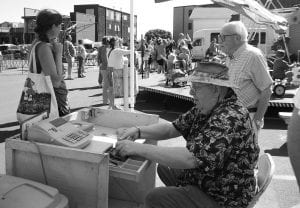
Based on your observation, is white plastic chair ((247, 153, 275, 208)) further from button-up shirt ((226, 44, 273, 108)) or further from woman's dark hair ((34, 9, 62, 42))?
woman's dark hair ((34, 9, 62, 42))

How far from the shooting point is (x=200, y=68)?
7.26 feet

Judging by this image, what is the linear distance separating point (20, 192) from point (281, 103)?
6.65 metres

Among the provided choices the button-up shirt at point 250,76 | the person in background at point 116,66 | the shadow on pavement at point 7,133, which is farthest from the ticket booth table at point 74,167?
the person in background at point 116,66

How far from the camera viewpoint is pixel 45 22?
3293 mm

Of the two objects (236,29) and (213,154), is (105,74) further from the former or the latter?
(213,154)

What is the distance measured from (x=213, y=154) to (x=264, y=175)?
572 millimetres

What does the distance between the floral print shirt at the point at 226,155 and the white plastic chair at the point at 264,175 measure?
56 mm

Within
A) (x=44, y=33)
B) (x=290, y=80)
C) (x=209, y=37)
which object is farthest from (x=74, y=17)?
(x=44, y=33)

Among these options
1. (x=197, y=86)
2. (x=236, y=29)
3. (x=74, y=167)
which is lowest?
(x=74, y=167)

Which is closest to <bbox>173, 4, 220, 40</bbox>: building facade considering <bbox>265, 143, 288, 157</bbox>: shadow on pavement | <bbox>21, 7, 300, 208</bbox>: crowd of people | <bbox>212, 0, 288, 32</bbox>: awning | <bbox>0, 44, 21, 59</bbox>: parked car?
<bbox>0, 44, 21, 59</bbox>: parked car

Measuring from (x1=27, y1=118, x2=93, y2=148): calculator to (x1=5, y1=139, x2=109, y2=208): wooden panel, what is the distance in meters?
0.07

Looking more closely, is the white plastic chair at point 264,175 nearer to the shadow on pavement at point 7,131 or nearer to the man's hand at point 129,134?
the man's hand at point 129,134

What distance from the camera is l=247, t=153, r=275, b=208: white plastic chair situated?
217 cm

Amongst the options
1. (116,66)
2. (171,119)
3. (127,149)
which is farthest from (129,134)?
(116,66)
